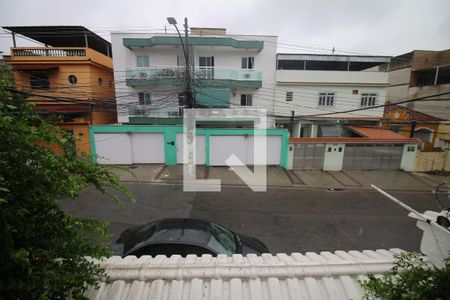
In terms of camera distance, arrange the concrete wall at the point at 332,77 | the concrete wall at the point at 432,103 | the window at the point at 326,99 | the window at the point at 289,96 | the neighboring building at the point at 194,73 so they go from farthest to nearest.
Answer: the concrete wall at the point at 432,103
the window at the point at 326,99
the window at the point at 289,96
the concrete wall at the point at 332,77
the neighboring building at the point at 194,73

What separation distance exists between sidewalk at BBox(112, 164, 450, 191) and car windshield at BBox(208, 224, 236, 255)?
222 inches

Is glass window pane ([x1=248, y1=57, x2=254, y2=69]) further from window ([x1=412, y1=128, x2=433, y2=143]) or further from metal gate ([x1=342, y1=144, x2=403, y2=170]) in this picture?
window ([x1=412, y1=128, x2=433, y2=143])

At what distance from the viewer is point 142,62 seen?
15.2 m

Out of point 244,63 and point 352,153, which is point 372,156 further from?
point 244,63

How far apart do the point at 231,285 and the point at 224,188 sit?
7.75 meters

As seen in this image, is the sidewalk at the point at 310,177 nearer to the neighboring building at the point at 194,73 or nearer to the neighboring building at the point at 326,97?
the neighboring building at the point at 194,73

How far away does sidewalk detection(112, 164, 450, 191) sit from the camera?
35.1ft

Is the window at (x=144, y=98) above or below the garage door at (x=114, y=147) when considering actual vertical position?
above

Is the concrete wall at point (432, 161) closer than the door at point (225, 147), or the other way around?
the concrete wall at point (432, 161)

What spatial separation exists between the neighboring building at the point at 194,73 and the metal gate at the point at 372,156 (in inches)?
225

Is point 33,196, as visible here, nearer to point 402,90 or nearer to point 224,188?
point 224,188

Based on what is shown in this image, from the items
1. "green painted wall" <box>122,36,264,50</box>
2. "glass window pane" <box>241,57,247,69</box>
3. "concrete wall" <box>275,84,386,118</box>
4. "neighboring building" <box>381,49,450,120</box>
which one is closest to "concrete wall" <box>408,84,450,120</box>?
"neighboring building" <box>381,49,450,120</box>

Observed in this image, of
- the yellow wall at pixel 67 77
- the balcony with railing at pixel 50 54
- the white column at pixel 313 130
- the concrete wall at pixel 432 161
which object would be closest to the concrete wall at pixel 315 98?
the white column at pixel 313 130

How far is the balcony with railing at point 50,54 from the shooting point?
13.9 m
